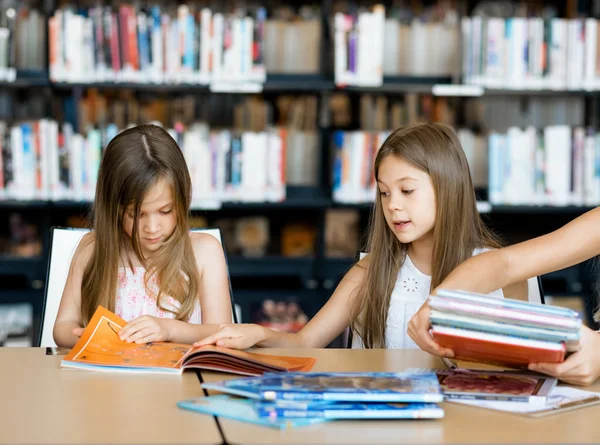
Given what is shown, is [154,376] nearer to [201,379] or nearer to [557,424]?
[201,379]

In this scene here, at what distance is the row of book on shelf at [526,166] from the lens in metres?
3.20

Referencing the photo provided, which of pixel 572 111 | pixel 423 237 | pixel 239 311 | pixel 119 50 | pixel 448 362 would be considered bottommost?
pixel 239 311

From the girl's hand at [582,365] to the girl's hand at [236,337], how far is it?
0.51m

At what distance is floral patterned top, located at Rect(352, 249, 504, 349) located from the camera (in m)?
1.88

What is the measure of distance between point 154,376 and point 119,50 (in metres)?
2.13

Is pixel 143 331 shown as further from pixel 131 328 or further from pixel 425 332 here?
pixel 425 332

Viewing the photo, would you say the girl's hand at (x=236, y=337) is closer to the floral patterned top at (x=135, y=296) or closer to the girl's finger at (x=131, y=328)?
the girl's finger at (x=131, y=328)

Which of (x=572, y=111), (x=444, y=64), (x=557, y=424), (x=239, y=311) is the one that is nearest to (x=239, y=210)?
(x=239, y=311)

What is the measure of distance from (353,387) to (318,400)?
6cm

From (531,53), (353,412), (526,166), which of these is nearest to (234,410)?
(353,412)

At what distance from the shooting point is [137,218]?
1820mm

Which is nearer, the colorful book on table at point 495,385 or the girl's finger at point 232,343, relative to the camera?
the colorful book on table at point 495,385

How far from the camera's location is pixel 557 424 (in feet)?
3.35

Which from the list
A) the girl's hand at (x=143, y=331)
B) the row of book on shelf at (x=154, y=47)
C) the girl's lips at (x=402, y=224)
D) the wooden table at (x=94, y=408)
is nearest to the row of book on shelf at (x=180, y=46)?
the row of book on shelf at (x=154, y=47)
